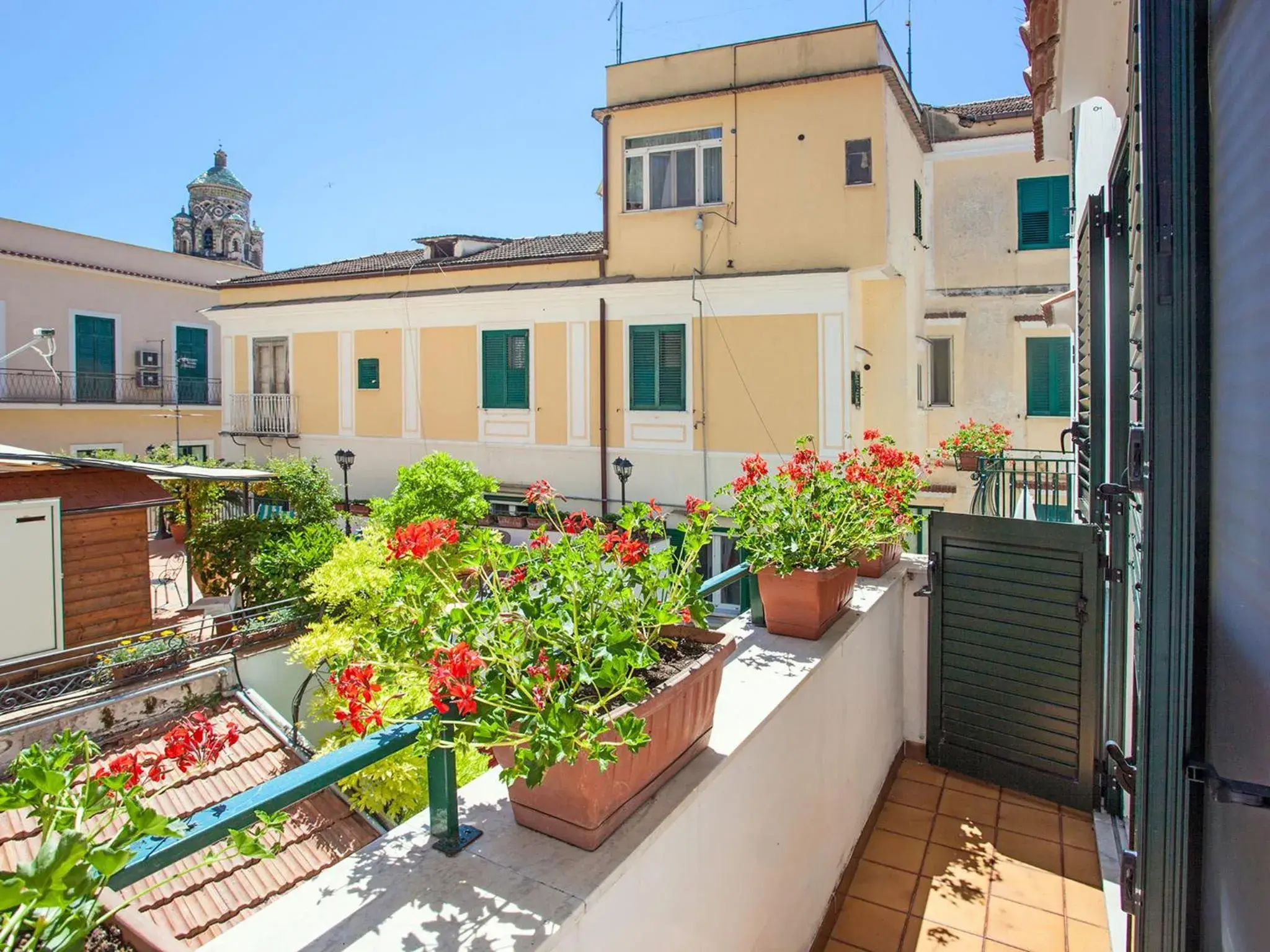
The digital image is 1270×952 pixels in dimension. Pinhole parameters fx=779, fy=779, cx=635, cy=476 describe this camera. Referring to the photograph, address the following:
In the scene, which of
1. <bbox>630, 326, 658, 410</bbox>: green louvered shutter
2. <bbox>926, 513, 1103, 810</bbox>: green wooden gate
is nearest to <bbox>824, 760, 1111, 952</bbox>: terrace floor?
<bbox>926, 513, 1103, 810</bbox>: green wooden gate

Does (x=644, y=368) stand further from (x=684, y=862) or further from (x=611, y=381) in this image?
(x=684, y=862)

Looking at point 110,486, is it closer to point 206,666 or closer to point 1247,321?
point 206,666

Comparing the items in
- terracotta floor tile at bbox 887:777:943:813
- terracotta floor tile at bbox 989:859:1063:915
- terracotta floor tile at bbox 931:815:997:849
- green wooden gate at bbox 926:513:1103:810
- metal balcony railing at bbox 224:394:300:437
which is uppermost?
metal balcony railing at bbox 224:394:300:437

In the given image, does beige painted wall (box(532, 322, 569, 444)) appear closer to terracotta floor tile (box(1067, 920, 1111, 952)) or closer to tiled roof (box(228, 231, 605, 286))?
tiled roof (box(228, 231, 605, 286))

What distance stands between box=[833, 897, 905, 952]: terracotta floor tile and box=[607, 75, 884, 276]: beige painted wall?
37.2 ft

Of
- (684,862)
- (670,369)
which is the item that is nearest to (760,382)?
(670,369)

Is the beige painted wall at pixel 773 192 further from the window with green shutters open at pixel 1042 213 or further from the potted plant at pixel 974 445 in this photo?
the potted plant at pixel 974 445

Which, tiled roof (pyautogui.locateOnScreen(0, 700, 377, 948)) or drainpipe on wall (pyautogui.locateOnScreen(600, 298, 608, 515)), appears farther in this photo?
drainpipe on wall (pyautogui.locateOnScreen(600, 298, 608, 515))

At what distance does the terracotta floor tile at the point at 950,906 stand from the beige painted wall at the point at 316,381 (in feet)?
53.3

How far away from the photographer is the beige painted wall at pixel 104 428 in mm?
23734

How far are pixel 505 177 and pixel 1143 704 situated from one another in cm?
2599

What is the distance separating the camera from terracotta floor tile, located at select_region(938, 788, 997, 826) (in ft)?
14.5

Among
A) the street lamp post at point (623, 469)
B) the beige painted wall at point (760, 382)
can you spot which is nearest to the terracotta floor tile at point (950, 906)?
the beige painted wall at point (760, 382)

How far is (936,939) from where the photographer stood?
135 inches
